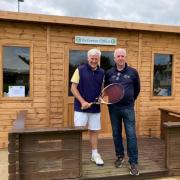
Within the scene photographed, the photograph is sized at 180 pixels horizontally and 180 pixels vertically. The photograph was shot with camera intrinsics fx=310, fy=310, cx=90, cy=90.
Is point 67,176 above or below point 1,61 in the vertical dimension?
below

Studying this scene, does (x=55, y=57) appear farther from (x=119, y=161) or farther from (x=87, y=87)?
(x=119, y=161)

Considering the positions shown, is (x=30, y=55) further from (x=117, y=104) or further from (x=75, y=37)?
(x=117, y=104)

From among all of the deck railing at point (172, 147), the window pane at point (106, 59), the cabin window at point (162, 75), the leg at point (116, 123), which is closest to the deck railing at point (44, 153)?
the leg at point (116, 123)

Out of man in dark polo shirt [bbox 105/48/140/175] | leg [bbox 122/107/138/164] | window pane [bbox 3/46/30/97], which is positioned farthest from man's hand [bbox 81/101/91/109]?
window pane [bbox 3/46/30/97]

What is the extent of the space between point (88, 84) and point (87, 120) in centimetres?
55

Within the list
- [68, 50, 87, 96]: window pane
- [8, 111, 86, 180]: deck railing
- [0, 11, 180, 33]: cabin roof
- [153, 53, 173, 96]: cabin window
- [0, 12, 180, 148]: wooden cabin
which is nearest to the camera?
[8, 111, 86, 180]: deck railing

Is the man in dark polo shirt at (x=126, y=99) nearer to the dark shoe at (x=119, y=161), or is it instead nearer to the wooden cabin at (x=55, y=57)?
the dark shoe at (x=119, y=161)

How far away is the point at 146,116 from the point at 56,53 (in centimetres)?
256

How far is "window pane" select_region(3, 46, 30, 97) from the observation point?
6250 mm

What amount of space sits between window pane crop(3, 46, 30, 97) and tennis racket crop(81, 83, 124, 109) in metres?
2.41

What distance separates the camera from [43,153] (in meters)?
4.17

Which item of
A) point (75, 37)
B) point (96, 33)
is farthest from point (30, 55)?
point (96, 33)

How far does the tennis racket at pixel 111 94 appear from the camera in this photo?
4355 mm

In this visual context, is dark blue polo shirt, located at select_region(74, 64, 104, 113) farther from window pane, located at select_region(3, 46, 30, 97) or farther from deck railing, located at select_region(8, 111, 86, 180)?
window pane, located at select_region(3, 46, 30, 97)
